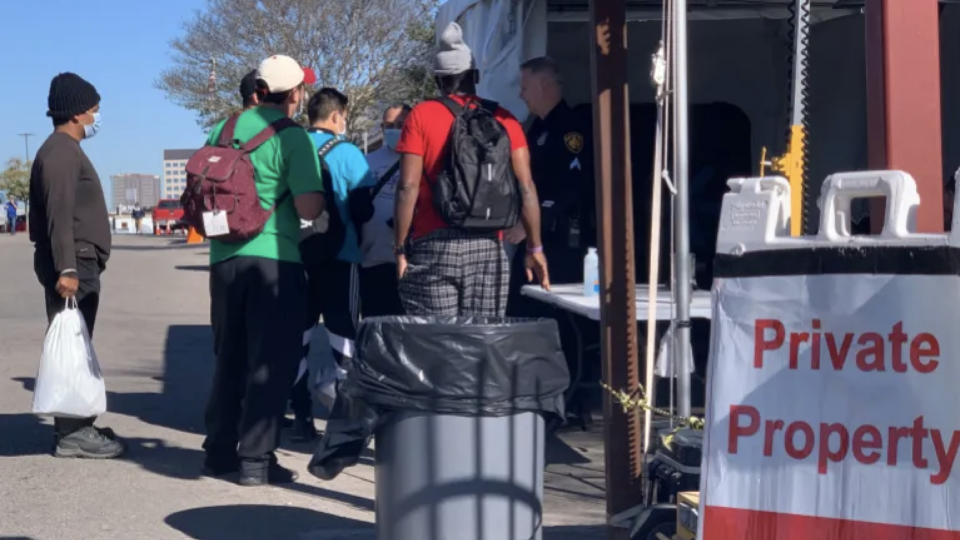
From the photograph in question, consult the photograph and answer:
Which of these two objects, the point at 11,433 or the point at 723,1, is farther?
the point at 723,1

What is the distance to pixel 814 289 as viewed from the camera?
2.61 metres

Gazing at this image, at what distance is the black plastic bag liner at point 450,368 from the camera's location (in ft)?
12.9

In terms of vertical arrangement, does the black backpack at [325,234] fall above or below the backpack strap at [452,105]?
below

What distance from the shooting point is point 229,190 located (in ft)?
18.3

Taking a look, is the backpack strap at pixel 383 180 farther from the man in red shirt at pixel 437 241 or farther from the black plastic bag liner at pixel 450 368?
the black plastic bag liner at pixel 450 368

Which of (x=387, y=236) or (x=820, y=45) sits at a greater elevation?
(x=820, y=45)

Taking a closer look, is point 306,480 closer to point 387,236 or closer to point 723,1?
point 387,236

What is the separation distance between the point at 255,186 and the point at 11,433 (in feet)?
8.46

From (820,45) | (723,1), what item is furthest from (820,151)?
(723,1)

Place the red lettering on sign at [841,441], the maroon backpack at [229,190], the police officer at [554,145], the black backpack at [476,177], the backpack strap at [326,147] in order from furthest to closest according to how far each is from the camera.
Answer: the police officer at [554,145] → the backpack strap at [326,147] → the maroon backpack at [229,190] → the black backpack at [476,177] → the red lettering on sign at [841,441]

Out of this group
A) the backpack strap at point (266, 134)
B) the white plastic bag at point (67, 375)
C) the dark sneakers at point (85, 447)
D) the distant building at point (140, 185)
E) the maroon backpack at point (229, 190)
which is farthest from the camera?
the distant building at point (140, 185)

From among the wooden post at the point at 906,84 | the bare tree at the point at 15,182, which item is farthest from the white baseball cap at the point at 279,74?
the bare tree at the point at 15,182

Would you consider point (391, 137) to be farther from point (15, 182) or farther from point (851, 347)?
point (15, 182)

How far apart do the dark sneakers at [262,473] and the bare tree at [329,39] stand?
27146 mm
